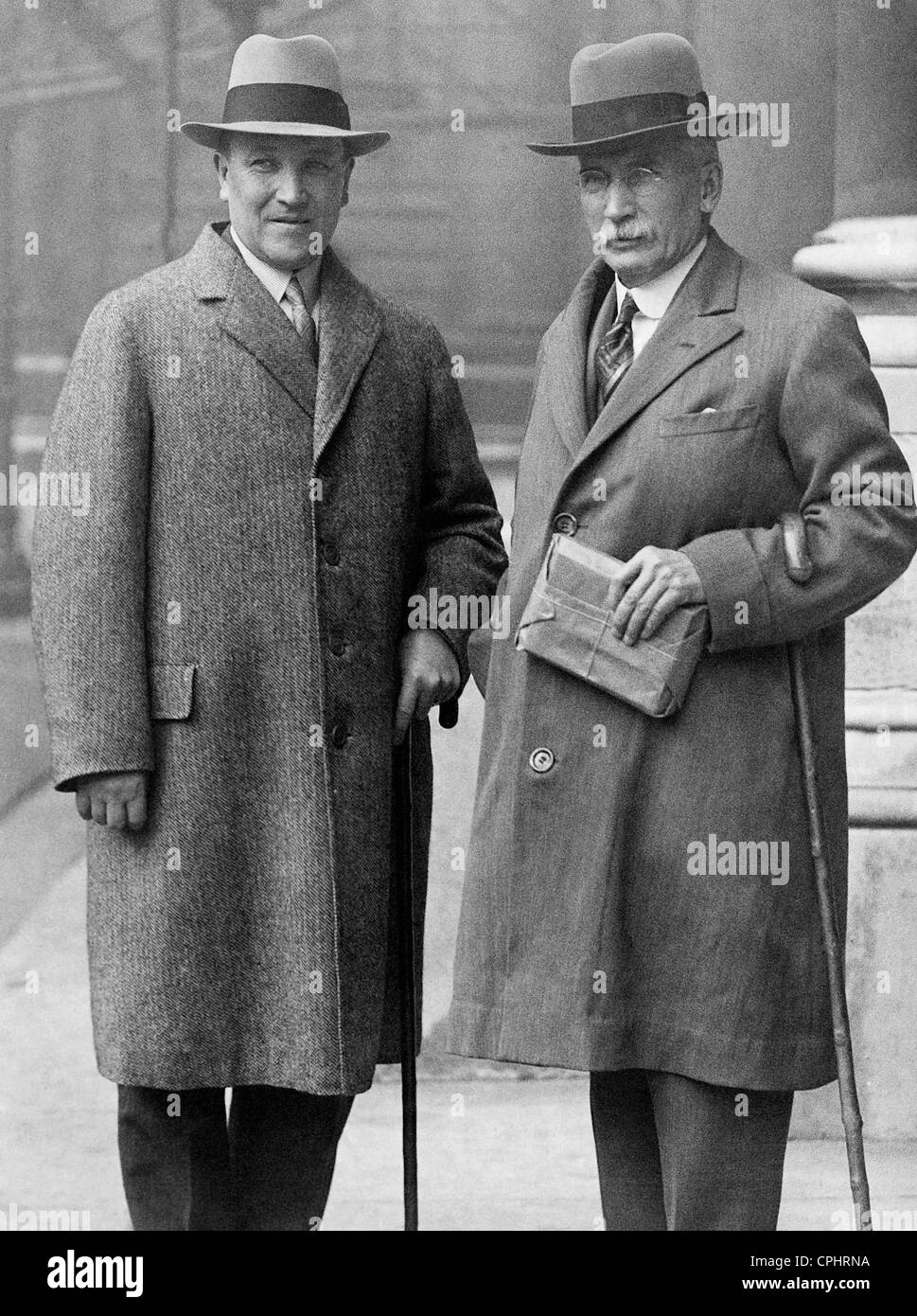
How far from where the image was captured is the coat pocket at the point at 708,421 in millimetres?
3912

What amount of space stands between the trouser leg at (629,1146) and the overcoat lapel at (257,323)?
125 cm

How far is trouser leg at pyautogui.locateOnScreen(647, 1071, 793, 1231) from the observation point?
13.0ft

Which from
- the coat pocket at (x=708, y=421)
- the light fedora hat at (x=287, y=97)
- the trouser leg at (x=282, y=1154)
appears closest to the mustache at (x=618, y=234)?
the coat pocket at (x=708, y=421)

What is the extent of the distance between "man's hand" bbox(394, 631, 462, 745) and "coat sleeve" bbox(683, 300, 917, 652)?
1.71 feet

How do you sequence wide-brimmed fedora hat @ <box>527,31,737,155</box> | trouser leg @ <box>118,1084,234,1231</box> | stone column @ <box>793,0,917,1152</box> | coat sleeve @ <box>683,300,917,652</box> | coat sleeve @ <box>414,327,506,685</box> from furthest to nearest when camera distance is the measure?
1. stone column @ <box>793,0,917,1152</box>
2. coat sleeve @ <box>414,327,506,685</box>
3. trouser leg @ <box>118,1084,234,1231</box>
4. wide-brimmed fedora hat @ <box>527,31,737,155</box>
5. coat sleeve @ <box>683,300,917,652</box>

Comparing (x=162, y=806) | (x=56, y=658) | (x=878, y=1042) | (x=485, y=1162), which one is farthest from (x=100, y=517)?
(x=878, y=1042)

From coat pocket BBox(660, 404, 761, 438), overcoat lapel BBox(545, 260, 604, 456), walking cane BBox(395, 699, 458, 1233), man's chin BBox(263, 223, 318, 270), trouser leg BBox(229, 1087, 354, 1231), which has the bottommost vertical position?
Answer: trouser leg BBox(229, 1087, 354, 1231)

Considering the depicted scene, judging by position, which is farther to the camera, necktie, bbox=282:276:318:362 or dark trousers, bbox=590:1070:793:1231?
necktie, bbox=282:276:318:362

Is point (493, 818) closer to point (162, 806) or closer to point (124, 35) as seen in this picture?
point (162, 806)

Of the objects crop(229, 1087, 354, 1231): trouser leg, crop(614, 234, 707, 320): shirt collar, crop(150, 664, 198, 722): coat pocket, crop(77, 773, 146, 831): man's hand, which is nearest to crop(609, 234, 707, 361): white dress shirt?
crop(614, 234, 707, 320): shirt collar

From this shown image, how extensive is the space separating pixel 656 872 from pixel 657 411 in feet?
2.46

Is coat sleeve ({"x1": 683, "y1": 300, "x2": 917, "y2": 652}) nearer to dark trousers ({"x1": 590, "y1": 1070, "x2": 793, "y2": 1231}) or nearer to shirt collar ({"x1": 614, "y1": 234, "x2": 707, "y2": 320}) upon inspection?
shirt collar ({"x1": 614, "y1": 234, "x2": 707, "y2": 320})

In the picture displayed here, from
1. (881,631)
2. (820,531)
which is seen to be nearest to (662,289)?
(820,531)

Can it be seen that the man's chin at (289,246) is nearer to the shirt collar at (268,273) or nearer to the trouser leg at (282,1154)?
the shirt collar at (268,273)
